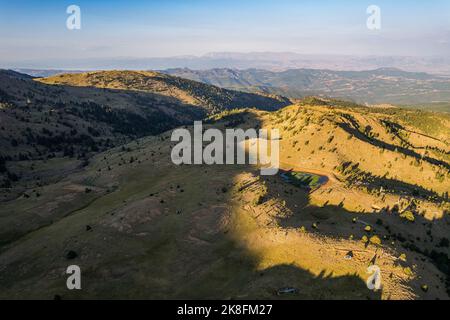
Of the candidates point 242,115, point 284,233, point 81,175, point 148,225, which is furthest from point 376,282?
point 242,115

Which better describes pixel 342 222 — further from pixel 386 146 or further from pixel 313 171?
pixel 386 146

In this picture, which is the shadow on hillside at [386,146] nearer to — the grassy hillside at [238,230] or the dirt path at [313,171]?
the grassy hillside at [238,230]

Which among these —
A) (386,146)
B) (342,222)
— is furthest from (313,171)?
(386,146)

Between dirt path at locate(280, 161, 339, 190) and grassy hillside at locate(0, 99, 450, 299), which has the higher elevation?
dirt path at locate(280, 161, 339, 190)

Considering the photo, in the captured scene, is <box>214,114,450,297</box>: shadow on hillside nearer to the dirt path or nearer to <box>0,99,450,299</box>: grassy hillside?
<box>0,99,450,299</box>: grassy hillside

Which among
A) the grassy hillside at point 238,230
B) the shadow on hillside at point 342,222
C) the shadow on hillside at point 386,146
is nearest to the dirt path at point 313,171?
the grassy hillside at point 238,230

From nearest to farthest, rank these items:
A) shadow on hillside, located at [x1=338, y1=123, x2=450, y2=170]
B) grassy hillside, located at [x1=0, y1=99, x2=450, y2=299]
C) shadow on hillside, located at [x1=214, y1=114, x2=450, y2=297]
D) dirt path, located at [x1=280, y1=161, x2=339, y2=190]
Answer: grassy hillside, located at [x1=0, y1=99, x2=450, y2=299], shadow on hillside, located at [x1=214, y1=114, x2=450, y2=297], dirt path, located at [x1=280, y1=161, x2=339, y2=190], shadow on hillside, located at [x1=338, y1=123, x2=450, y2=170]

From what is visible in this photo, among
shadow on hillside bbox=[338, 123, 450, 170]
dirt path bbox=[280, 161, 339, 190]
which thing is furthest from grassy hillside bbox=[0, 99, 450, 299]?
shadow on hillside bbox=[338, 123, 450, 170]
